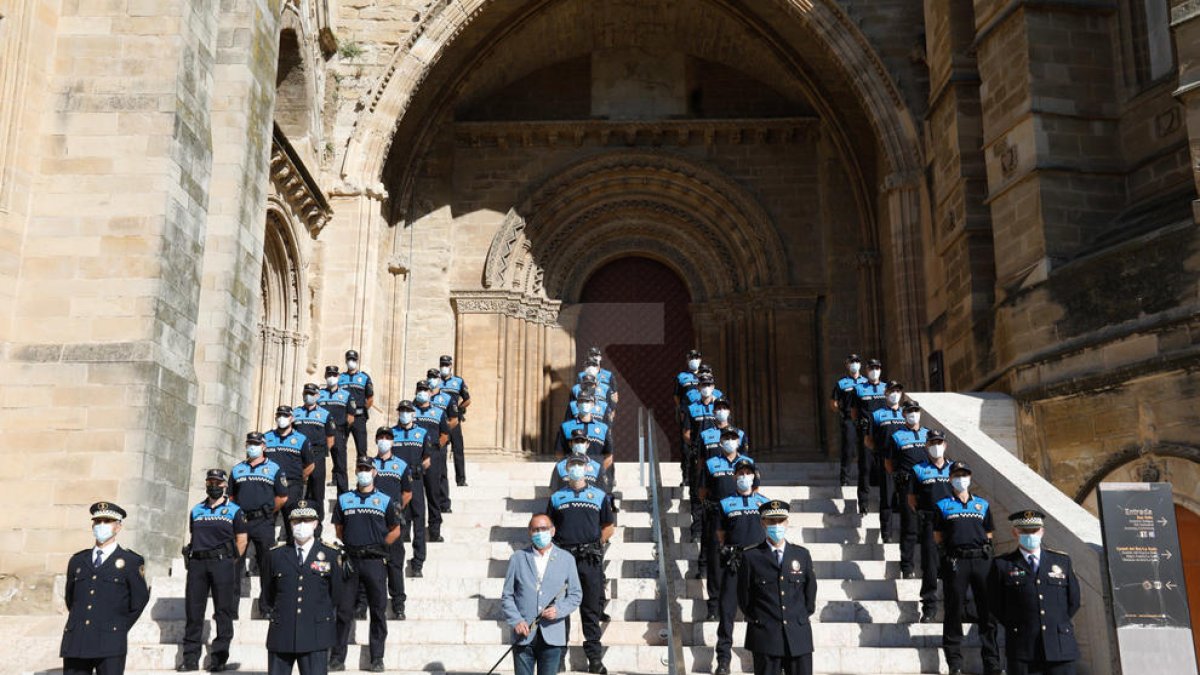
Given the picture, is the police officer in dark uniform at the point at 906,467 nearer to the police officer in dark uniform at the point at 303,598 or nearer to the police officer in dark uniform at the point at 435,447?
the police officer in dark uniform at the point at 435,447

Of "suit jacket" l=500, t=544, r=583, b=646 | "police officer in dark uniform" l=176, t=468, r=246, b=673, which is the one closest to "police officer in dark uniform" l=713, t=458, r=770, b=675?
"suit jacket" l=500, t=544, r=583, b=646

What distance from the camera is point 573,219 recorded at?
755 inches

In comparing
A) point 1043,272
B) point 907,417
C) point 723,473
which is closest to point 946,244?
point 1043,272

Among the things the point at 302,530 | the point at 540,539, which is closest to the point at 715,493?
the point at 540,539

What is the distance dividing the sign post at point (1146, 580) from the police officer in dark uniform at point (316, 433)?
651cm

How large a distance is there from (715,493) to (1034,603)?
2823 millimetres

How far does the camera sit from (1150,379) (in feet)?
32.7

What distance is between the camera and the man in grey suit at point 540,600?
6.36m

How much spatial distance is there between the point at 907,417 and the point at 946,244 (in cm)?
545

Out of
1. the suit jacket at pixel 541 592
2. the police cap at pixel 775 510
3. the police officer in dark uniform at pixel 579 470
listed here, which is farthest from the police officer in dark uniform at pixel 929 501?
the suit jacket at pixel 541 592

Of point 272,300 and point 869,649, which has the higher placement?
point 272,300

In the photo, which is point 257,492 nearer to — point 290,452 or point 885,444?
→ point 290,452

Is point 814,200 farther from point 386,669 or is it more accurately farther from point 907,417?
point 386,669

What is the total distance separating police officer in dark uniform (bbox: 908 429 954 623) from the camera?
767 centimetres
